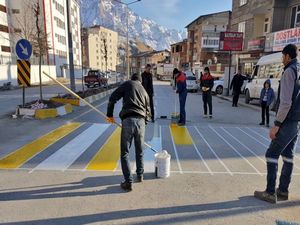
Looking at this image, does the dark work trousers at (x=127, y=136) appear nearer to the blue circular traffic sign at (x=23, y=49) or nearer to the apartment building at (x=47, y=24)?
the blue circular traffic sign at (x=23, y=49)

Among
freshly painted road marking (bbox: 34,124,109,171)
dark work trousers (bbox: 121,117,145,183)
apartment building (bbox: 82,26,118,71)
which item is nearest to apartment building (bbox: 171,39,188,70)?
apartment building (bbox: 82,26,118,71)

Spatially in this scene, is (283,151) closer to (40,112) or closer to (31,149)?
(31,149)

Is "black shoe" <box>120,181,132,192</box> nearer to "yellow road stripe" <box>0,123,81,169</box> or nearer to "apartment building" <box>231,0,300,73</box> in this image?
"yellow road stripe" <box>0,123,81,169</box>

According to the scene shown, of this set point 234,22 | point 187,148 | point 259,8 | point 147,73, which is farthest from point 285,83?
point 234,22

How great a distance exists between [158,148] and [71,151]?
79.2 inches

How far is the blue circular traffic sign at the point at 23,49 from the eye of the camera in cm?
905

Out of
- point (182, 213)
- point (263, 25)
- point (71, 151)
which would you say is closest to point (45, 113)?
point (71, 151)

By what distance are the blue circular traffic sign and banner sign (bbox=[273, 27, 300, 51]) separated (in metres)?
15.0

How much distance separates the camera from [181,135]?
7.57 metres

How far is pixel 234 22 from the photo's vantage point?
27750 millimetres

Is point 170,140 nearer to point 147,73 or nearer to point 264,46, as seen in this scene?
point 147,73

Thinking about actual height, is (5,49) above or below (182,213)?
above

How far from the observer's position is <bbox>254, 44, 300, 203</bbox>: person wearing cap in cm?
346

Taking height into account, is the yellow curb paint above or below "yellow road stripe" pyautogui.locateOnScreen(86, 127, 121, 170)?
above
